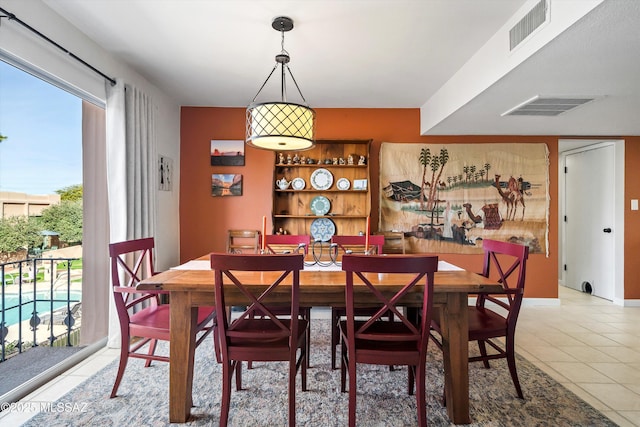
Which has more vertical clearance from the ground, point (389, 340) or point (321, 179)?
point (321, 179)

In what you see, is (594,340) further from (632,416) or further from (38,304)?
(38,304)

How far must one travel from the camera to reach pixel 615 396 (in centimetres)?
201

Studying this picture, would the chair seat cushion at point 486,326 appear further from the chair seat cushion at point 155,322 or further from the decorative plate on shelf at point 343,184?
the decorative plate on shelf at point 343,184

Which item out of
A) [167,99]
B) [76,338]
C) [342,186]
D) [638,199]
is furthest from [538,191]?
[76,338]

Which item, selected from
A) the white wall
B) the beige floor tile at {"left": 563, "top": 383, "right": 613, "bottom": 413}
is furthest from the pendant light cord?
the beige floor tile at {"left": 563, "top": 383, "right": 613, "bottom": 413}

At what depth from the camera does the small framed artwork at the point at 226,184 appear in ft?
13.3

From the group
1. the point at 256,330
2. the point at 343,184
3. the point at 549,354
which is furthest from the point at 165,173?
the point at 549,354

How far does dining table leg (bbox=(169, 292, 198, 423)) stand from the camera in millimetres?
1695

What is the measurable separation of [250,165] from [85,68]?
76.7 inches

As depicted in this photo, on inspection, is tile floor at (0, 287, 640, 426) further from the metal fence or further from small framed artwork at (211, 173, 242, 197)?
small framed artwork at (211, 173, 242, 197)

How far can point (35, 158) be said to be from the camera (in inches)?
86.0

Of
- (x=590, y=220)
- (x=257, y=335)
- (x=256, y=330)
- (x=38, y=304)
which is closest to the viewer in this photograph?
(x=257, y=335)

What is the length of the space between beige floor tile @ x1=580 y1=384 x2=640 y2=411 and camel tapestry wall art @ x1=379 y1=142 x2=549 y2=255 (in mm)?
1998

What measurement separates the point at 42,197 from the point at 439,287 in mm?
2681
